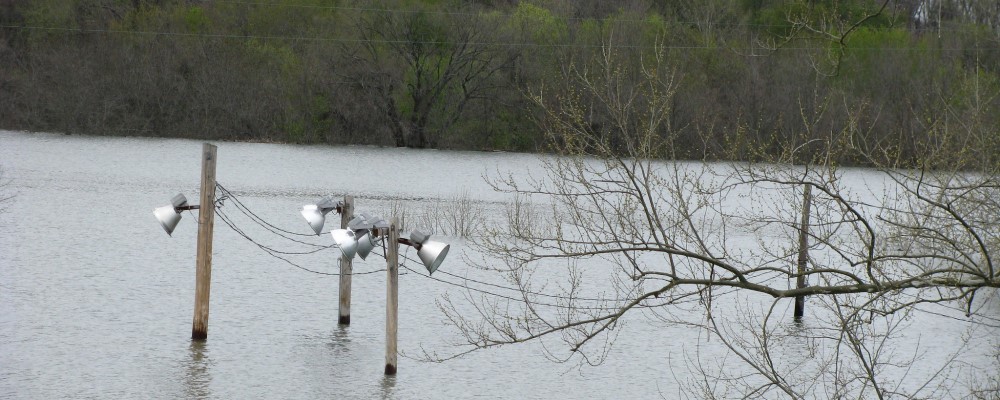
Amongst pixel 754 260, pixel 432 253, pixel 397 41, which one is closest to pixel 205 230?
pixel 432 253

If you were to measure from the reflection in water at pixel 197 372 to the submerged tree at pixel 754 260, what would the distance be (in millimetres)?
2599

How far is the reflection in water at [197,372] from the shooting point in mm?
12516

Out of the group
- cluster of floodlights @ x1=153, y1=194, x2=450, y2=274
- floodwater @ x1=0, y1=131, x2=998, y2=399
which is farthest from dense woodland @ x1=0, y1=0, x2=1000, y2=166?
cluster of floodlights @ x1=153, y1=194, x2=450, y2=274

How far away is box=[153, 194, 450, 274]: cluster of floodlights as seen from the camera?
12859 millimetres

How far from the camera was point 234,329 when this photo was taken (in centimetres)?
1585

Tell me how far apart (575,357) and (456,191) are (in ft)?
70.3

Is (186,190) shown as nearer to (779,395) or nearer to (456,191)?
(456,191)

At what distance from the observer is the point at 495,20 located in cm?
5772

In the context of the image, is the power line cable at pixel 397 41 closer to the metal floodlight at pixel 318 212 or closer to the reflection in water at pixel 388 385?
the metal floodlight at pixel 318 212

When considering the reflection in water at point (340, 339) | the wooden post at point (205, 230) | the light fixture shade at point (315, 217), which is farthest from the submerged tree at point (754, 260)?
the wooden post at point (205, 230)

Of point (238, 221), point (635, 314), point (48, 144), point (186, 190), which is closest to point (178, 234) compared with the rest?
point (238, 221)

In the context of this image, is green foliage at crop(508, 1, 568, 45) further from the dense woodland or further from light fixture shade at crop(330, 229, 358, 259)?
light fixture shade at crop(330, 229, 358, 259)

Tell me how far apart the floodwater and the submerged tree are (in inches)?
20.7

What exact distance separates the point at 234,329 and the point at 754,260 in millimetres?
6455
